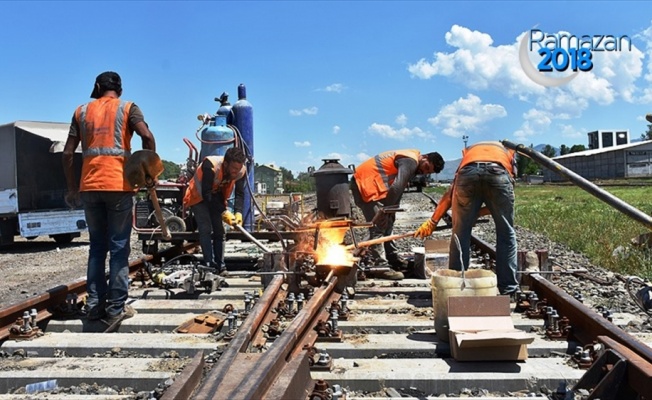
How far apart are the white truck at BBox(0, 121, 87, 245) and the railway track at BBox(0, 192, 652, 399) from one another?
8576 millimetres

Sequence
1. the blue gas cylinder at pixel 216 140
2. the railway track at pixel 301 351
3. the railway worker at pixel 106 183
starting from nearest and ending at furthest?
the railway track at pixel 301 351 → the railway worker at pixel 106 183 → the blue gas cylinder at pixel 216 140


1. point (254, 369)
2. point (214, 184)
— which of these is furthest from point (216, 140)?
point (254, 369)

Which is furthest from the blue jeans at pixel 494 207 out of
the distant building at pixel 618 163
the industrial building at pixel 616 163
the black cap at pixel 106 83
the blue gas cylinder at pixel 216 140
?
the distant building at pixel 618 163

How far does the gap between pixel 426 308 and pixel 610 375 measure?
218 centimetres

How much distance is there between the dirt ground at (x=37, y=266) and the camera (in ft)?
24.6

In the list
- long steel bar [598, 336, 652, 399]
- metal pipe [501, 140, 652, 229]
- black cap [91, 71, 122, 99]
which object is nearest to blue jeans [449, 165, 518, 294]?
metal pipe [501, 140, 652, 229]

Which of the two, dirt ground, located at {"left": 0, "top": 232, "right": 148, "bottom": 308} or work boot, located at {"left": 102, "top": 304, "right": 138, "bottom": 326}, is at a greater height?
work boot, located at {"left": 102, "top": 304, "right": 138, "bottom": 326}

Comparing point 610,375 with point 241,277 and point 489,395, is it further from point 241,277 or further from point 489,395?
point 241,277

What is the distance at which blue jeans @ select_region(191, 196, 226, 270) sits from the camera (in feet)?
21.5

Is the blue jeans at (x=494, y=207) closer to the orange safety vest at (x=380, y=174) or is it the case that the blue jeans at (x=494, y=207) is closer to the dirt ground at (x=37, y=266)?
the orange safety vest at (x=380, y=174)

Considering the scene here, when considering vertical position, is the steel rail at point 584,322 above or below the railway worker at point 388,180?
below

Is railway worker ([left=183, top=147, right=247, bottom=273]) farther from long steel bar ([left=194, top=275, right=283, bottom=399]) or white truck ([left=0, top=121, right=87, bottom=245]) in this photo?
white truck ([left=0, top=121, right=87, bottom=245])

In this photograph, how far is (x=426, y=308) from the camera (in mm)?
4770

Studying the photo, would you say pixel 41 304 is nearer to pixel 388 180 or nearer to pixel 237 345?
Result: pixel 237 345
